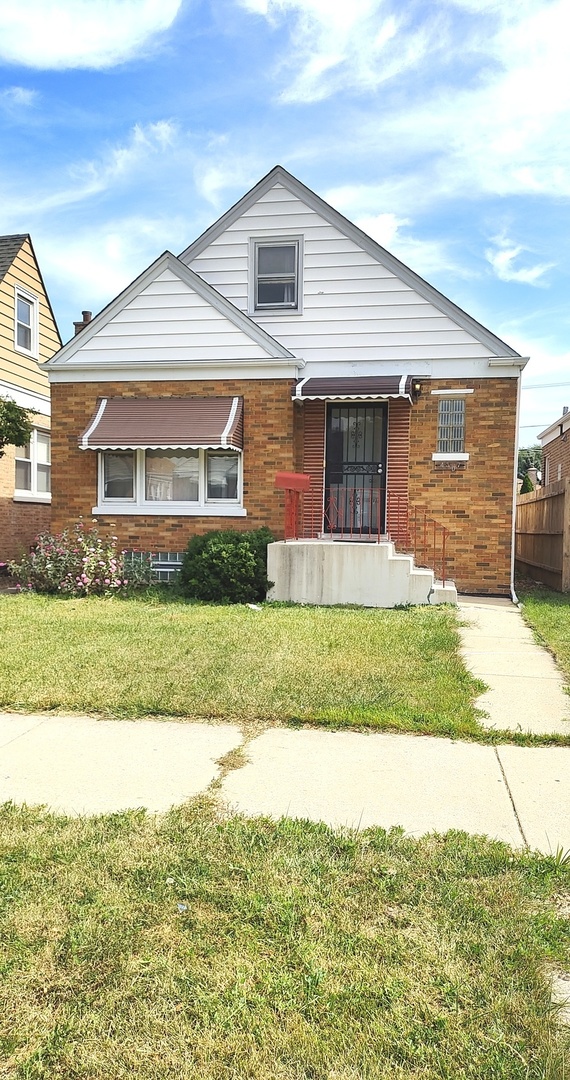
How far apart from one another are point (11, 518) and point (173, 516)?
5651mm

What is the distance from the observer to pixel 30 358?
17562mm

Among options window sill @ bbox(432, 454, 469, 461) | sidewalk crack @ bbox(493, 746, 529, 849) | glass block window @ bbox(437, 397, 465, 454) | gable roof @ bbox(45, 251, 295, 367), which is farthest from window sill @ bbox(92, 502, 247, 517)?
sidewalk crack @ bbox(493, 746, 529, 849)

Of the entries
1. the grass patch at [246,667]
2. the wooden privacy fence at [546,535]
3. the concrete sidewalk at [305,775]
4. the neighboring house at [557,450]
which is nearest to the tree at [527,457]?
the neighboring house at [557,450]

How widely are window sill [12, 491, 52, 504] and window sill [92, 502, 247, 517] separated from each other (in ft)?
15.2

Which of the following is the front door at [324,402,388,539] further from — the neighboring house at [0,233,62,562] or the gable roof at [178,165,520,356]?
the neighboring house at [0,233,62,562]

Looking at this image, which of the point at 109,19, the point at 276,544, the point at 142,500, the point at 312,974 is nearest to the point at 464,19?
the point at 109,19

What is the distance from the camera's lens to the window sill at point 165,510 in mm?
12672

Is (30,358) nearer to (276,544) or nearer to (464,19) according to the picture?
(276,544)

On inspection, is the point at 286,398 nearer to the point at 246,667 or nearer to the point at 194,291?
the point at 194,291

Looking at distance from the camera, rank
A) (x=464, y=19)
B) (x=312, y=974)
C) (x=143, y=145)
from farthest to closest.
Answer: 1. (x=143, y=145)
2. (x=464, y=19)
3. (x=312, y=974)

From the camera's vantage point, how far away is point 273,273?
1341cm

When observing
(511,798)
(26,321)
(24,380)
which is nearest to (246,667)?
(511,798)

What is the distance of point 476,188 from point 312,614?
8.72 metres

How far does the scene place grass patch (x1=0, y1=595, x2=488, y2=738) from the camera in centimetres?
525
